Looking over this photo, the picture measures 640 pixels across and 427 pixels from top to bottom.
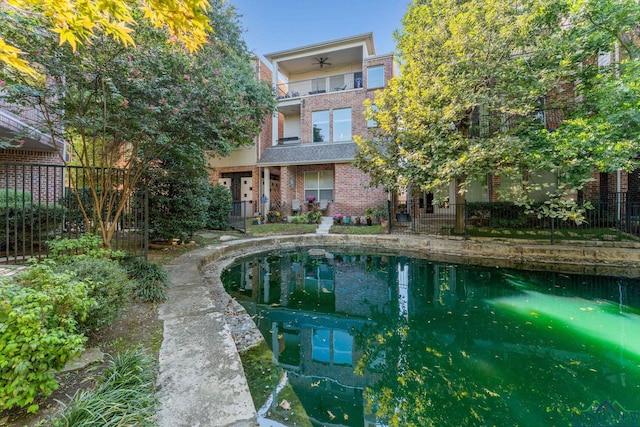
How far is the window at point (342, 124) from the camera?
14.8 m

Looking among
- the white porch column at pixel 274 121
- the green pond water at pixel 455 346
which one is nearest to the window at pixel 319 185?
the white porch column at pixel 274 121

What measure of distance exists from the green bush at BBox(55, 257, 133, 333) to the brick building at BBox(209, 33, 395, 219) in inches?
428

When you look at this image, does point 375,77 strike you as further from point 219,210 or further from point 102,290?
point 102,290

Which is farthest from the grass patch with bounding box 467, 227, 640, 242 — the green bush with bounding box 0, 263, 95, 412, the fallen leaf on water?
the green bush with bounding box 0, 263, 95, 412

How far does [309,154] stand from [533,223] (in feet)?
34.5

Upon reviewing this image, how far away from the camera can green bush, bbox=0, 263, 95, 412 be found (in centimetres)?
149

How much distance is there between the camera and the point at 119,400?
5.66 feet

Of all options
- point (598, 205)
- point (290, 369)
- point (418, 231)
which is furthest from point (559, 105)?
point (290, 369)

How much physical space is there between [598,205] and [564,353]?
9648 millimetres

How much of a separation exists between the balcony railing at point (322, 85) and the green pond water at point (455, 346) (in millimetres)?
12439

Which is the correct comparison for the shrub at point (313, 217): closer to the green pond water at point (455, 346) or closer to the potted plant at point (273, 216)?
the potted plant at point (273, 216)

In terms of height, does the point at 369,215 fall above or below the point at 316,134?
below

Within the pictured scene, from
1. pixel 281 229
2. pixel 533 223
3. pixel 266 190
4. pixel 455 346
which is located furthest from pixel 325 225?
pixel 455 346

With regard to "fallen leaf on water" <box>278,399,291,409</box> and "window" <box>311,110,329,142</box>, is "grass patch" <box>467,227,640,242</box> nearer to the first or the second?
"window" <box>311,110,329,142</box>
